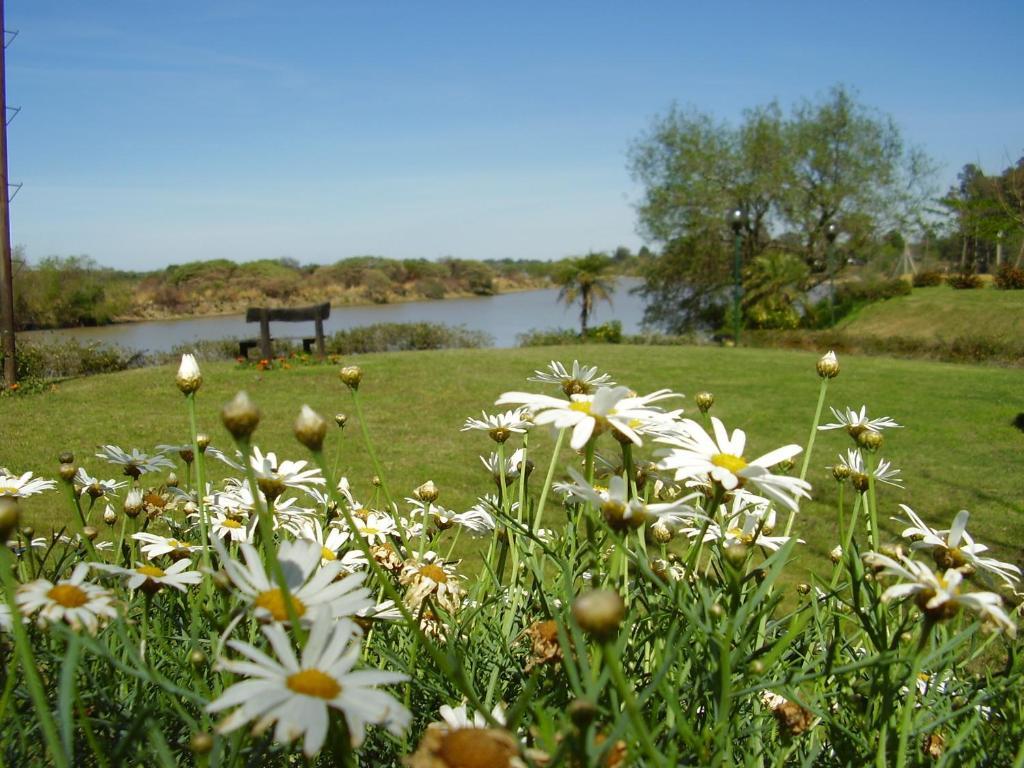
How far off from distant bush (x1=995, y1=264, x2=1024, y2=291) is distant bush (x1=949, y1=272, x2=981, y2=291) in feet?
1.93

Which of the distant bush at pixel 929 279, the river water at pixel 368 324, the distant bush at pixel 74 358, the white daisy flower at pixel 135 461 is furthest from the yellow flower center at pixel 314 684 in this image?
the distant bush at pixel 929 279

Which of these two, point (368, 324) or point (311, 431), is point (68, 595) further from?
point (368, 324)

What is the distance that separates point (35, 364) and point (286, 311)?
329 cm

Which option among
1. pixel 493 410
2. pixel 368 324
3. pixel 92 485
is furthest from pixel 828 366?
pixel 368 324

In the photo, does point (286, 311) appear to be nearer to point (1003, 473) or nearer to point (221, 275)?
point (1003, 473)

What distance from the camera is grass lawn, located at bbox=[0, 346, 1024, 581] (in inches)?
190

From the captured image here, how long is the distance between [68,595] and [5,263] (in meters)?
9.18

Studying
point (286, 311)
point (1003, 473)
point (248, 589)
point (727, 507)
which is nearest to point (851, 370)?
point (1003, 473)

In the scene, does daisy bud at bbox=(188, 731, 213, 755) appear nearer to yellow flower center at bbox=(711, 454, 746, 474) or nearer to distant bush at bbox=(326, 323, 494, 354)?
yellow flower center at bbox=(711, 454, 746, 474)

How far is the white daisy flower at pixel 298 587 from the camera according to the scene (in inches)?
19.9

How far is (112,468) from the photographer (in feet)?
16.0

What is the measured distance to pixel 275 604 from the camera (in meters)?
0.51

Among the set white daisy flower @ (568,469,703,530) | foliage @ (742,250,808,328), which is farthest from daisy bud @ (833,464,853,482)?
foliage @ (742,250,808,328)

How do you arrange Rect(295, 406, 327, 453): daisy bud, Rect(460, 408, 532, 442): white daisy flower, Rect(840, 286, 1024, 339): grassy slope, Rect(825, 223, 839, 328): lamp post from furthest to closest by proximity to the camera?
1. Rect(825, 223, 839, 328): lamp post
2. Rect(840, 286, 1024, 339): grassy slope
3. Rect(460, 408, 532, 442): white daisy flower
4. Rect(295, 406, 327, 453): daisy bud
